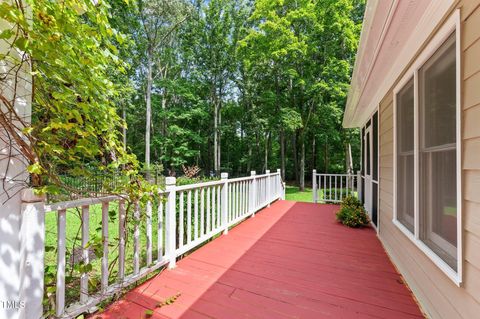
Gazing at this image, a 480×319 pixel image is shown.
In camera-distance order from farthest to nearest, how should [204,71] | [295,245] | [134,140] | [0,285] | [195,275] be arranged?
[134,140]
[204,71]
[295,245]
[195,275]
[0,285]

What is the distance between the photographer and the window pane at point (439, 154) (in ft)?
5.18

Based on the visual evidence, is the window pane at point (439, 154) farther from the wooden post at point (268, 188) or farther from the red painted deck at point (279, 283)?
the wooden post at point (268, 188)

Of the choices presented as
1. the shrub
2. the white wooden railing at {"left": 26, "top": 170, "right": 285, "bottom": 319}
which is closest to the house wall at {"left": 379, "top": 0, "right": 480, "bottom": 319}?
the white wooden railing at {"left": 26, "top": 170, "right": 285, "bottom": 319}

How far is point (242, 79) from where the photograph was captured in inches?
653

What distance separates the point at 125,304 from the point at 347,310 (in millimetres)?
1795

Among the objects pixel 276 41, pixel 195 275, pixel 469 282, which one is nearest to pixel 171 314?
pixel 195 275

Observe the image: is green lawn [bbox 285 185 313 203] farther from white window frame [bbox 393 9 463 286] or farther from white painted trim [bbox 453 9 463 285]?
white painted trim [bbox 453 9 463 285]

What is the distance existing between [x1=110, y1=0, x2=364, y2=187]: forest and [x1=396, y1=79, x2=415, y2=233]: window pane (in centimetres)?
830

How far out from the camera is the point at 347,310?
6.35 ft

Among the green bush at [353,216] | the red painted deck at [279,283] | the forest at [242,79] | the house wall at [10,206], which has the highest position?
the forest at [242,79]

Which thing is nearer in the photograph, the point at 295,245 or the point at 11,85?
the point at 11,85

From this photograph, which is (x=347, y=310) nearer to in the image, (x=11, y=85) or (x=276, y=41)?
(x=11, y=85)

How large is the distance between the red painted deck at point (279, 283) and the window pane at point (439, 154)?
697mm

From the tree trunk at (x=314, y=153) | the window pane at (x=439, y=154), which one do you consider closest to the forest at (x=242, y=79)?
the tree trunk at (x=314, y=153)
